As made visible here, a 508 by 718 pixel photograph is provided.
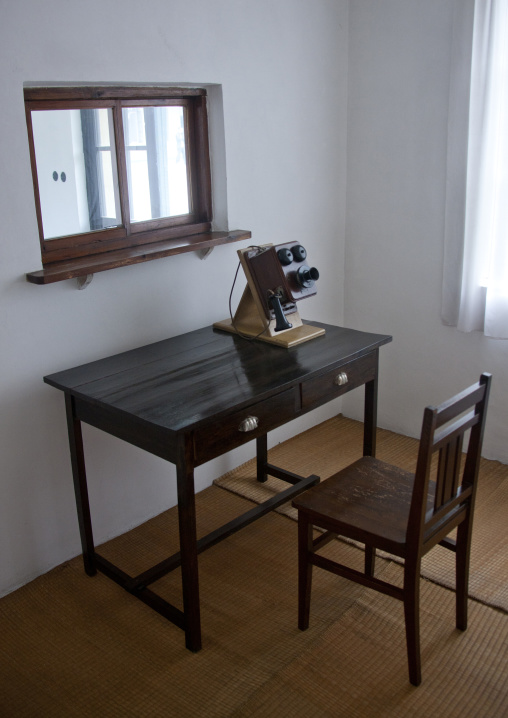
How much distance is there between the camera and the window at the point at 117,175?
2.45 meters

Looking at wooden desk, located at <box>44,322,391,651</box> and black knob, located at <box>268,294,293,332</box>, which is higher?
black knob, located at <box>268,294,293,332</box>

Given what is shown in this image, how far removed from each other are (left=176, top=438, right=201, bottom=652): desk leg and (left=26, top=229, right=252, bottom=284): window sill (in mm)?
755

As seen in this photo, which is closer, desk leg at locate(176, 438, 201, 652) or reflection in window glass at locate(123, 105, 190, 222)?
desk leg at locate(176, 438, 201, 652)

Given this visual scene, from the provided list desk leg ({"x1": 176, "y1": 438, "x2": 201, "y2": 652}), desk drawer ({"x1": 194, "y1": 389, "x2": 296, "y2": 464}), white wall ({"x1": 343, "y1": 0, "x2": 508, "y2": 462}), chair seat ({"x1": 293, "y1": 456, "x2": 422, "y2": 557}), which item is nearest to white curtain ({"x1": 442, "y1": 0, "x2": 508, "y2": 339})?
white wall ({"x1": 343, "y1": 0, "x2": 508, "y2": 462})

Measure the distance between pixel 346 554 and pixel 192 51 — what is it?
199 centimetres

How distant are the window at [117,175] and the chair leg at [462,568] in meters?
1.42

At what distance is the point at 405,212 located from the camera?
3.43m

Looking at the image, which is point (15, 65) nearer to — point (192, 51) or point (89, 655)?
point (192, 51)

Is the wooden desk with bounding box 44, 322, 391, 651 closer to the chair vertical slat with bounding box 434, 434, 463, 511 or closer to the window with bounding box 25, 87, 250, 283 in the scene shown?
the window with bounding box 25, 87, 250, 283

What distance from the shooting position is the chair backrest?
73.3 inches

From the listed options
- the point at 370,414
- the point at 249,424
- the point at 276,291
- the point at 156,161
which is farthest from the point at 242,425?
the point at 156,161

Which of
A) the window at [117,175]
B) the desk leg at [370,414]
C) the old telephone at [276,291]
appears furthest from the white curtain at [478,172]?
the window at [117,175]

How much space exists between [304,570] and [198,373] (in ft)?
2.37

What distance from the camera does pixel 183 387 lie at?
228cm
